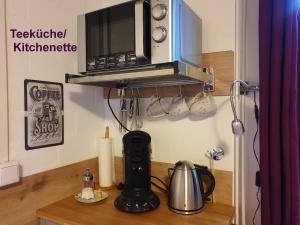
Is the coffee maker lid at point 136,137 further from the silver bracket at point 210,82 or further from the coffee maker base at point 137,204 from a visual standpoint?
the silver bracket at point 210,82

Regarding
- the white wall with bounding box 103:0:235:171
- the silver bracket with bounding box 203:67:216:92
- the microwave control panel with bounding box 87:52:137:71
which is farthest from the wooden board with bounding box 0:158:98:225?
the silver bracket with bounding box 203:67:216:92

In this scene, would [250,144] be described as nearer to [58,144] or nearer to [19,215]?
[58,144]

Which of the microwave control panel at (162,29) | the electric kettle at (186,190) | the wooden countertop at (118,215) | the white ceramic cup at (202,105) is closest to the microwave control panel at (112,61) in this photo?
the microwave control panel at (162,29)

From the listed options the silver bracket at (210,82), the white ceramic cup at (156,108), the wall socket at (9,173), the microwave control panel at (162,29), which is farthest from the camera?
the white ceramic cup at (156,108)

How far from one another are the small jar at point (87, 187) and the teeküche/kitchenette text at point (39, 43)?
656 mm

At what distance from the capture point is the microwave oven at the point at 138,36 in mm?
852

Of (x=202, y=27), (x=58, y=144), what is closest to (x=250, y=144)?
(x=202, y=27)

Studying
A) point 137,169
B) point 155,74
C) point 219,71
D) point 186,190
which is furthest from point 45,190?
point 219,71

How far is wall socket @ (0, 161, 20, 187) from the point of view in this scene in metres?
0.95

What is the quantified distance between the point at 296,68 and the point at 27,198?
1248 mm

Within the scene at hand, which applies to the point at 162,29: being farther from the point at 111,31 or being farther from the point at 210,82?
the point at 210,82

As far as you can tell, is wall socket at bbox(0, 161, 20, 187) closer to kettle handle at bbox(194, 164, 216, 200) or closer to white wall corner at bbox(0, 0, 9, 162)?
white wall corner at bbox(0, 0, 9, 162)

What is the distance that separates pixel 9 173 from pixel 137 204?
54 centimetres

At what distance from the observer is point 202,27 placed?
120cm
